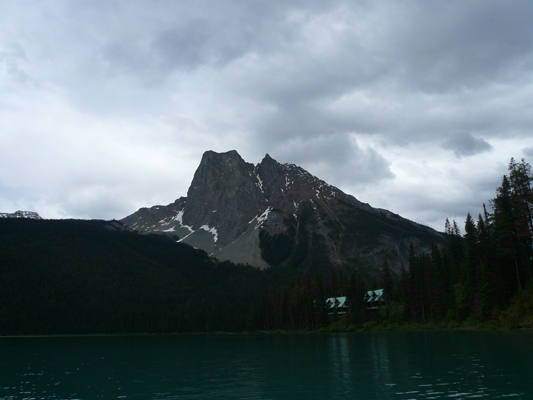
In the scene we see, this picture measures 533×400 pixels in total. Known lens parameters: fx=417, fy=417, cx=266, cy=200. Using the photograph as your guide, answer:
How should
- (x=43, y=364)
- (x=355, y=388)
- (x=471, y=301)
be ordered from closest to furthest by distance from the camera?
Result: 1. (x=355, y=388)
2. (x=43, y=364)
3. (x=471, y=301)

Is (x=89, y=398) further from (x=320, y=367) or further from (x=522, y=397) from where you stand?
(x=522, y=397)

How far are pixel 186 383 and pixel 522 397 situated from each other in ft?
80.8

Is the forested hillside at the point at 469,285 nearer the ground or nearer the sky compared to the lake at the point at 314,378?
nearer the sky

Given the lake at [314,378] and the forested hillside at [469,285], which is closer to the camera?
the lake at [314,378]

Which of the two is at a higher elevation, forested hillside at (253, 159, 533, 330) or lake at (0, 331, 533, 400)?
forested hillside at (253, 159, 533, 330)

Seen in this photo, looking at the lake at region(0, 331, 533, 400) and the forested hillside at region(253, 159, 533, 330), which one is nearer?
the lake at region(0, 331, 533, 400)

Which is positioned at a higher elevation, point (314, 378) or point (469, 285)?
point (469, 285)

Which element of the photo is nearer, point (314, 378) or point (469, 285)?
point (314, 378)

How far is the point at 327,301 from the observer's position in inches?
5901

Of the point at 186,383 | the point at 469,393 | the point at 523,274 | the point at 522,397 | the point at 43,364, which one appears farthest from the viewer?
the point at 523,274

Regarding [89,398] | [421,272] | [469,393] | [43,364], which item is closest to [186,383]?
[89,398]

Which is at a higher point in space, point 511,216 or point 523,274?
point 511,216

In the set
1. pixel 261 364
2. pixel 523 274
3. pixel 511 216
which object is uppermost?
pixel 511 216

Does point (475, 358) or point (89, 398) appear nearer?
point (89, 398)
